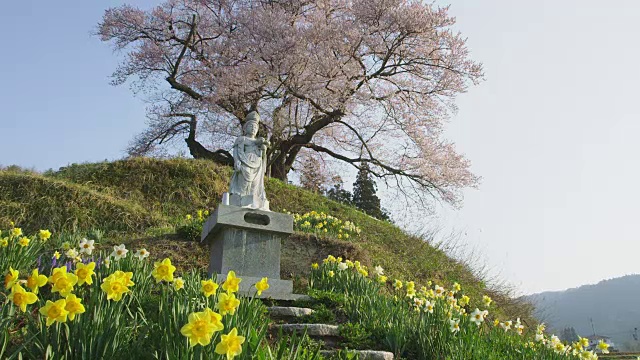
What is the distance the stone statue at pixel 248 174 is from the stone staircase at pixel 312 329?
5.61 ft

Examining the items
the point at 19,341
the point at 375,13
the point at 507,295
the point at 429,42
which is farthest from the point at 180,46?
the point at 19,341

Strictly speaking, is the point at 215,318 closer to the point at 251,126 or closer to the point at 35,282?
the point at 35,282

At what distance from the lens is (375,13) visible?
1433cm

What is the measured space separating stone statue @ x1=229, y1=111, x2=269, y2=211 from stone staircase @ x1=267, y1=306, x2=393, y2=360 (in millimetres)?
1709

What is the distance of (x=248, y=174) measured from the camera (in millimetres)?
6863

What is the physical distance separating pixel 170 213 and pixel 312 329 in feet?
24.2

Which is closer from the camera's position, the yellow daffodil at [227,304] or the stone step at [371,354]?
the yellow daffodil at [227,304]

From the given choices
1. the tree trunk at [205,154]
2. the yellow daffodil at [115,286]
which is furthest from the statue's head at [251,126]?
the tree trunk at [205,154]

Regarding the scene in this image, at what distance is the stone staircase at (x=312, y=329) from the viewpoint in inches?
166

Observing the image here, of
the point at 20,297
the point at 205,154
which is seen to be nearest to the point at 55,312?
the point at 20,297

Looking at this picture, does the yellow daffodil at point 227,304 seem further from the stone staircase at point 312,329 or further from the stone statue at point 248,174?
the stone statue at point 248,174

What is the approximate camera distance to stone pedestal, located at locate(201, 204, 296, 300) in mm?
6180

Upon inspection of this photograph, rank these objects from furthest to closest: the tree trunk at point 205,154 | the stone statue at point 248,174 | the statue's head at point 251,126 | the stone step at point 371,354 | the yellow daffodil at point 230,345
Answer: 1. the tree trunk at point 205,154
2. the statue's head at point 251,126
3. the stone statue at point 248,174
4. the stone step at point 371,354
5. the yellow daffodil at point 230,345

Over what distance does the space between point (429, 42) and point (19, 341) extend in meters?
13.7
